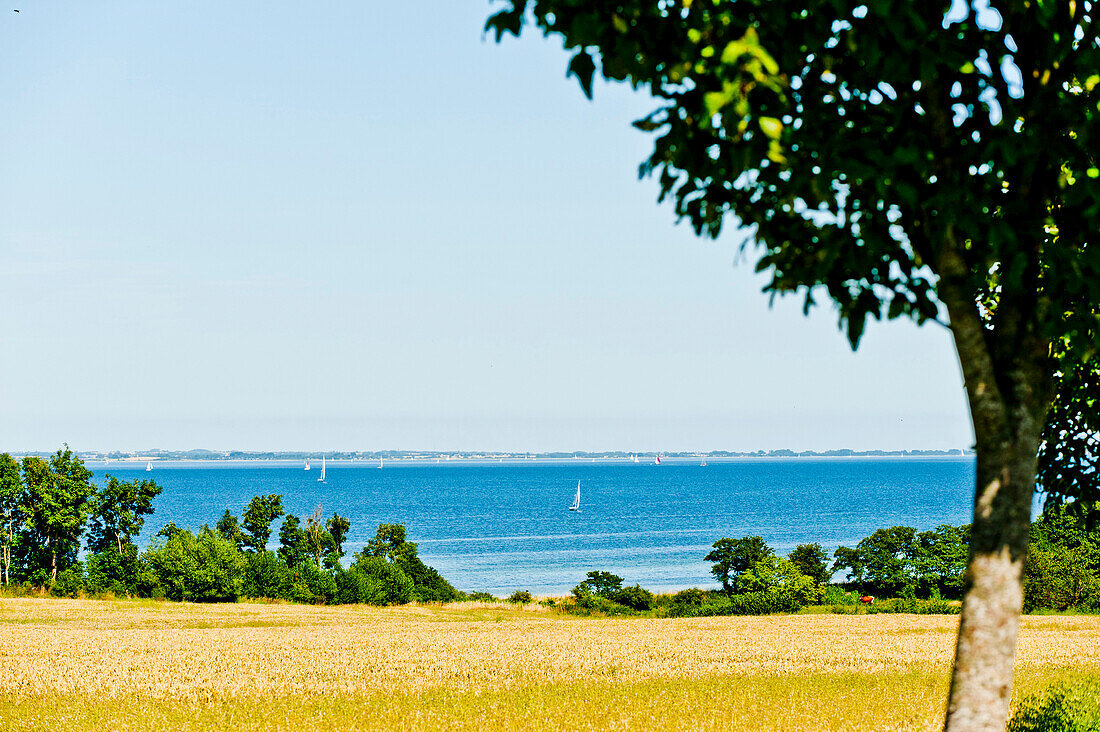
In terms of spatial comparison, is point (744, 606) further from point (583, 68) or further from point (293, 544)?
point (583, 68)

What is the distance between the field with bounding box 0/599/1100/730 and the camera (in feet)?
47.8

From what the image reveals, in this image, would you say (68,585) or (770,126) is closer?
(770,126)

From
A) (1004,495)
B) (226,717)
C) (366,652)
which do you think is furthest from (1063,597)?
(1004,495)

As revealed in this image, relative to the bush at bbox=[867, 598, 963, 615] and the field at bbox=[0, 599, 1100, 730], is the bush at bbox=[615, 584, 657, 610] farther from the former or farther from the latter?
the bush at bbox=[867, 598, 963, 615]

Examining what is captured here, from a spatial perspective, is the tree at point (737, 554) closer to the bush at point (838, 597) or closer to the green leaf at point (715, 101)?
the bush at point (838, 597)

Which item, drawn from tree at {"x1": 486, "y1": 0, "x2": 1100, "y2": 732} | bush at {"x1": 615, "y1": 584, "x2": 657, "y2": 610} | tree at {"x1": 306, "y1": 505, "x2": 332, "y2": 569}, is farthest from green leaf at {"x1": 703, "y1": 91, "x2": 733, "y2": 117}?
tree at {"x1": 306, "y1": 505, "x2": 332, "y2": 569}

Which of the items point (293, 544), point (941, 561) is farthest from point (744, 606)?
point (293, 544)

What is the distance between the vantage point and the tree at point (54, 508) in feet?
232

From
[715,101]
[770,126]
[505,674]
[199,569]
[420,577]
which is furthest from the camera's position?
[420,577]

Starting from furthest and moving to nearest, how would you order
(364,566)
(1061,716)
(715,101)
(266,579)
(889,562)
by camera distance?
(364,566) < (266,579) < (889,562) < (1061,716) < (715,101)

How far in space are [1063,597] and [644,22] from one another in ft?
176

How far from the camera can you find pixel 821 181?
5156 millimetres

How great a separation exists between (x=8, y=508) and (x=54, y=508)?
3716 millimetres

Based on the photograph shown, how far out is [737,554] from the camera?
60938mm
